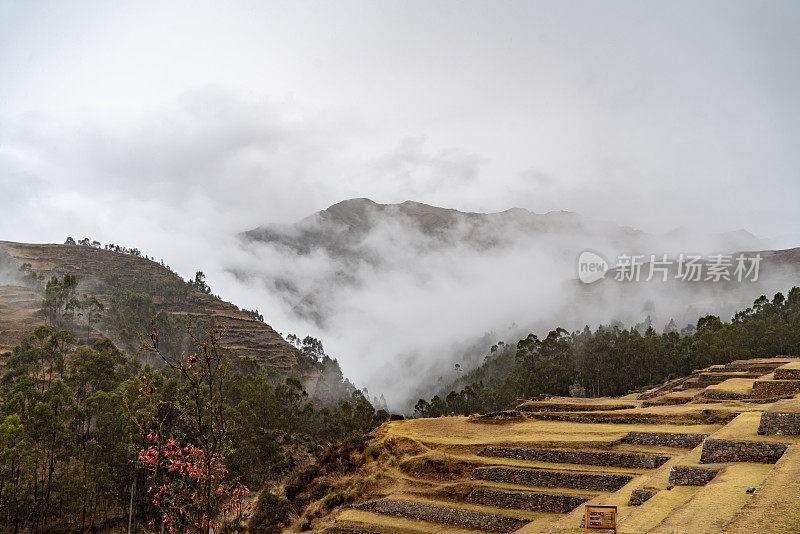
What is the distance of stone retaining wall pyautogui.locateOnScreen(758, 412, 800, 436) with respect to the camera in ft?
44.2

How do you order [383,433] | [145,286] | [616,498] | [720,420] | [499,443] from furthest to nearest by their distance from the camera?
[145,286], [383,433], [499,443], [720,420], [616,498]

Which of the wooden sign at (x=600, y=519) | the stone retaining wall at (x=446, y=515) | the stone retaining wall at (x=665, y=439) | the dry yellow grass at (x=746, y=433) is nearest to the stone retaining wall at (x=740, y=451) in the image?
the dry yellow grass at (x=746, y=433)

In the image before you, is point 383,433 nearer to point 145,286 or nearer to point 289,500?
point 289,500

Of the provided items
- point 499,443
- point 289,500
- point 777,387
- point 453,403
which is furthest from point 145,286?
point 777,387

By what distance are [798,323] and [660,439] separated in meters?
52.1

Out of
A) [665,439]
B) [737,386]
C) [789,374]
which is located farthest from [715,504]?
[737,386]

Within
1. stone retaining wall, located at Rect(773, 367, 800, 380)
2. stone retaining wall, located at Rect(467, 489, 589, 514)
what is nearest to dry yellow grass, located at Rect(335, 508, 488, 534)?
stone retaining wall, located at Rect(467, 489, 589, 514)

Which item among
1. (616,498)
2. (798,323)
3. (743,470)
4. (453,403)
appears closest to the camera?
(743,470)

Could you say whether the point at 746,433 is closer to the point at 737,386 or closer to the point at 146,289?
the point at 737,386

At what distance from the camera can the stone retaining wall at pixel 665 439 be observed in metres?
19.4

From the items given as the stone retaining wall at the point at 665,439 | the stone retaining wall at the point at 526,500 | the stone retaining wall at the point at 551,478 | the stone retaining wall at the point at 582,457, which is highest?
the stone retaining wall at the point at 665,439

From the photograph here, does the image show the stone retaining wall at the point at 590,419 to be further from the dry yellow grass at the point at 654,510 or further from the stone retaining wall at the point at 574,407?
the dry yellow grass at the point at 654,510

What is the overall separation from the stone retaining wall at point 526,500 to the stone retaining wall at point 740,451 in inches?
186

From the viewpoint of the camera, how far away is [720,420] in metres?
21.6
